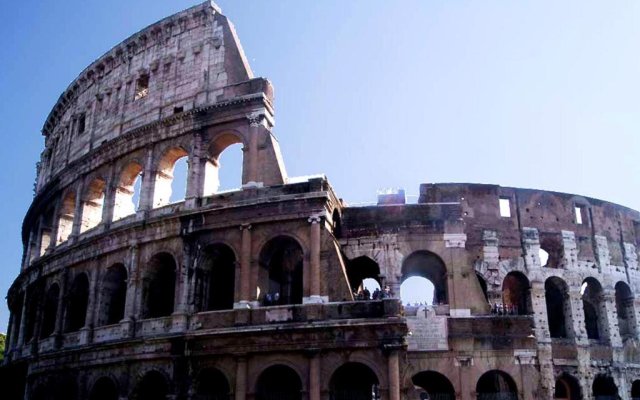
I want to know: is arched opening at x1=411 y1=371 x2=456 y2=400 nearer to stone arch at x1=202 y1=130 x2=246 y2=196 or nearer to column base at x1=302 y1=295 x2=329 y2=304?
column base at x1=302 y1=295 x2=329 y2=304

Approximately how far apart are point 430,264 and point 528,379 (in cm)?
445

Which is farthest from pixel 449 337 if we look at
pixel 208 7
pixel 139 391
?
pixel 208 7

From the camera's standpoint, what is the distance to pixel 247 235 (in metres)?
18.2

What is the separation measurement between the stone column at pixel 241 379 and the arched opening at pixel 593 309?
12.5 metres

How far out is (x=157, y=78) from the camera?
74.2ft

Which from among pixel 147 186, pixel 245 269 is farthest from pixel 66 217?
pixel 245 269

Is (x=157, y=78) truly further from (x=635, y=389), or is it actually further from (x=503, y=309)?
(x=635, y=389)

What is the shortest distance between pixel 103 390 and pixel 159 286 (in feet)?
11.8

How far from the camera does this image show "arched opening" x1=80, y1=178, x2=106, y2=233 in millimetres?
23156

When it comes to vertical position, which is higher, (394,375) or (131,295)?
(131,295)

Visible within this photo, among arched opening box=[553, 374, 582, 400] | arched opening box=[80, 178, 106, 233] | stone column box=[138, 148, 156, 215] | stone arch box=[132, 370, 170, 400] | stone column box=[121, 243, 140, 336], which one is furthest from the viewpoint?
arched opening box=[80, 178, 106, 233]

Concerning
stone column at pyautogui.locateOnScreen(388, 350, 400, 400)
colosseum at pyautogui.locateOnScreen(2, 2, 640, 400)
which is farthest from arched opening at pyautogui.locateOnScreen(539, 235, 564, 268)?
stone column at pyautogui.locateOnScreen(388, 350, 400, 400)

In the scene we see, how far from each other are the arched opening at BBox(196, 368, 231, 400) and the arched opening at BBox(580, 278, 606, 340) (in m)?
12.8

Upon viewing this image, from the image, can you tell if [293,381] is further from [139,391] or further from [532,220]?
[532,220]
